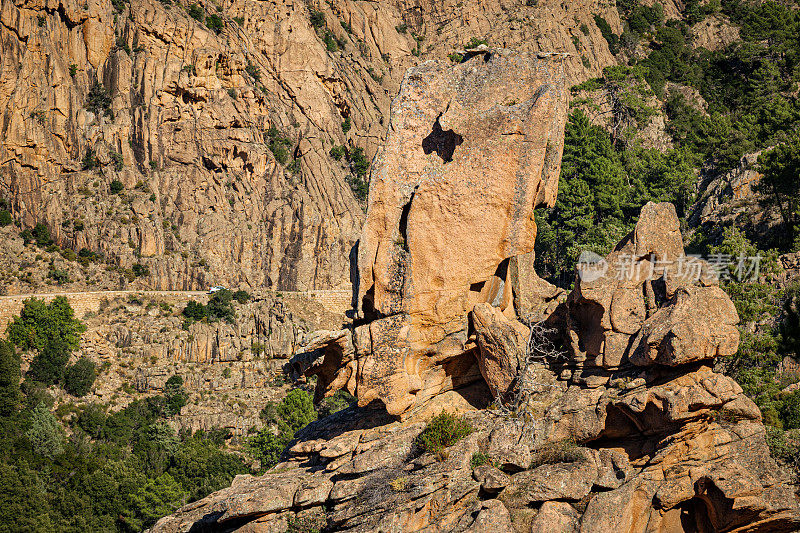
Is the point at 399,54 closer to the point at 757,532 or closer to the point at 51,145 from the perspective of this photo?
the point at 51,145

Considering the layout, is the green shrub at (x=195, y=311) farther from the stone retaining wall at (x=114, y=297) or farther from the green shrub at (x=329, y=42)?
the green shrub at (x=329, y=42)

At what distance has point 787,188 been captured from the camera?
143 ft

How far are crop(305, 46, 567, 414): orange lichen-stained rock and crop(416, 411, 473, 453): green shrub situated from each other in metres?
1.26

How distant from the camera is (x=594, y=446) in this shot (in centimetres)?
2117

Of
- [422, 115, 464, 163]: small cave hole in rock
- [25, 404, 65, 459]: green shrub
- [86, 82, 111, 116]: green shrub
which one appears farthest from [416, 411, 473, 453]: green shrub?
[86, 82, 111, 116]: green shrub

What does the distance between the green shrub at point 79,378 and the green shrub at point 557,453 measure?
57420mm

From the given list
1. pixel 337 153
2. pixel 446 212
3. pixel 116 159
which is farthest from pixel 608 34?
pixel 446 212

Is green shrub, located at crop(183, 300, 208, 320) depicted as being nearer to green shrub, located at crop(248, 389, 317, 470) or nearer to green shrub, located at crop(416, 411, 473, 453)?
green shrub, located at crop(248, 389, 317, 470)

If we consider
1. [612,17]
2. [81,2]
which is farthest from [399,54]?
[81,2]

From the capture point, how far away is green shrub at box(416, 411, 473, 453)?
70.3 ft

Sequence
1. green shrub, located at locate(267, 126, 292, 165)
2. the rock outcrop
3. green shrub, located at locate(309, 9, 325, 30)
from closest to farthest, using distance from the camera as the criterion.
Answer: the rock outcrop, green shrub, located at locate(267, 126, 292, 165), green shrub, located at locate(309, 9, 325, 30)

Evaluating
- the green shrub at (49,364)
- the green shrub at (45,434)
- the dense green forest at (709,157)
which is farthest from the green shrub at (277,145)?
the green shrub at (45,434)

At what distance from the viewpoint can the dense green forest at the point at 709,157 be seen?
1156 inches

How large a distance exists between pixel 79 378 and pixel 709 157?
5440 centimetres
